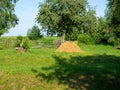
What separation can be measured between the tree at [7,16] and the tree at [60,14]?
5.12 metres

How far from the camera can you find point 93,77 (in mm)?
16812

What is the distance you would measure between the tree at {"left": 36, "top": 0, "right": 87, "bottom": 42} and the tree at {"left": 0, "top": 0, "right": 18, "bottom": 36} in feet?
16.8

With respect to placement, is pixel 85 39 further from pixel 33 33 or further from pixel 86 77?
pixel 86 77

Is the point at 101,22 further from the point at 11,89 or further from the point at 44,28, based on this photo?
the point at 11,89

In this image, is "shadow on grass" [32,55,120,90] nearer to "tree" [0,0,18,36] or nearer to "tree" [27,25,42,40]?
"tree" [0,0,18,36]

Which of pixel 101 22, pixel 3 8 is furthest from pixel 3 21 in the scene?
pixel 101 22

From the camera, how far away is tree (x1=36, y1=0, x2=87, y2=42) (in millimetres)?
60000

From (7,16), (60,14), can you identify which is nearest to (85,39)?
(60,14)

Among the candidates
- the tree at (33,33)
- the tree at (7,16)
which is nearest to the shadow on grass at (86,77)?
the tree at (7,16)

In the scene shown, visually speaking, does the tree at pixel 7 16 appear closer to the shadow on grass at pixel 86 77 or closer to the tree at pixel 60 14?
the tree at pixel 60 14

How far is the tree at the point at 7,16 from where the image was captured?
58.1m

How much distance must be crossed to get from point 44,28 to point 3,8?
Result: 29.3 ft

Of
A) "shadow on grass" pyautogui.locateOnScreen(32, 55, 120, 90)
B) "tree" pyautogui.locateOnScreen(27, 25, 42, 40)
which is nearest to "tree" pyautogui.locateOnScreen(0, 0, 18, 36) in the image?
"tree" pyautogui.locateOnScreen(27, 25, 42, 40)

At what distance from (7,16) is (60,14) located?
9.70 m
